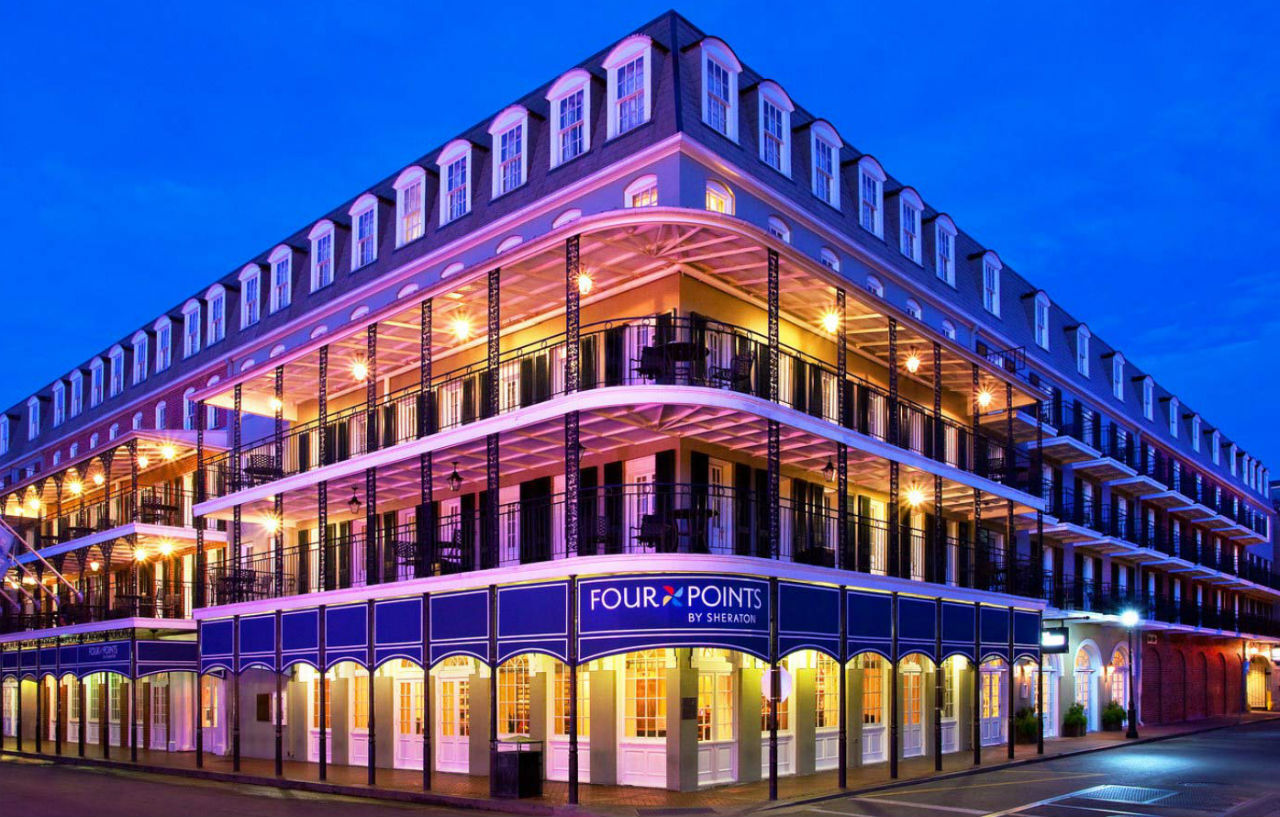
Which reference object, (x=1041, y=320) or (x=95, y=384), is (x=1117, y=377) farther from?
(x=95, y=384)

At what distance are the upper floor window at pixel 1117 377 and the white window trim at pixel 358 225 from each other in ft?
99.7

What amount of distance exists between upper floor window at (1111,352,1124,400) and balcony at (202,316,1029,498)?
54.2 ft

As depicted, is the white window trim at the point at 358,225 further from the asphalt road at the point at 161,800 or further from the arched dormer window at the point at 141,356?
the arched dormer window at the point at 141,356

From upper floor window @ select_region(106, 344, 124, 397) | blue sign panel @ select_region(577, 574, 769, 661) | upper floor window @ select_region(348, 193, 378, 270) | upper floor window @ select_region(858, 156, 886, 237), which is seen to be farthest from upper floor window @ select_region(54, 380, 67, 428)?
blue sign panel @ select_region(577, 574, 769, 661)

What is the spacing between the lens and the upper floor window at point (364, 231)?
108 ft

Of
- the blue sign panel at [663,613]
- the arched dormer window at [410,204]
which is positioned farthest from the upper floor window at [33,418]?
the blue sign panel at [663,613]

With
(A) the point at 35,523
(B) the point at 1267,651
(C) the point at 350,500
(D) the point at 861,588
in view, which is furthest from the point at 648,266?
(B) the point at 1267,651

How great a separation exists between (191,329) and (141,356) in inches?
205

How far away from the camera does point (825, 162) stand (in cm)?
2916

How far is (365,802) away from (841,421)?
37.8 feet

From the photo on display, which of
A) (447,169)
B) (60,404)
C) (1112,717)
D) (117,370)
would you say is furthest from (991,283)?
(60,404)

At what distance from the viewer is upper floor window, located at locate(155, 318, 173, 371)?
1746 inches

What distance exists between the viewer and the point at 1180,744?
34844mm

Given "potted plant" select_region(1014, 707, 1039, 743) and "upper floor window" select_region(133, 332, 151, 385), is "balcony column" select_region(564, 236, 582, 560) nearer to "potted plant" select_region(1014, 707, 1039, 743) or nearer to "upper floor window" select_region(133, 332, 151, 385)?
"potted plant" select_region(1014, 707, 1039, 743)
